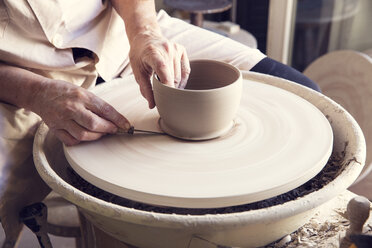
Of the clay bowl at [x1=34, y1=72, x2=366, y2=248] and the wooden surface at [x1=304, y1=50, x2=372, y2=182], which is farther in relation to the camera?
the wooden surface at [x1=304, y1=50, x2=372, y2=182]

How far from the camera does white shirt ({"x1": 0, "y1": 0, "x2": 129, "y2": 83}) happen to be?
108 centimetres

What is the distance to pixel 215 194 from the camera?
0.79 metres

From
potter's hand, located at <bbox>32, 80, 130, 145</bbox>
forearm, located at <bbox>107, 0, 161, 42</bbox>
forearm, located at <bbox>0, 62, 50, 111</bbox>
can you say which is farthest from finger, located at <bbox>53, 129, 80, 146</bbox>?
forearm, located at <bbox>107, 0, 161, 42</bbox>

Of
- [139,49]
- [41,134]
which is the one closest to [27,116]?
[41,134]

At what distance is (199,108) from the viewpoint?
882 mm

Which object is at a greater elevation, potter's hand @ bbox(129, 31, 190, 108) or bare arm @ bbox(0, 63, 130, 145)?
potter's hand @ bbox(129, 31, 190, 108)

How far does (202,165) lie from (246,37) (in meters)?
1.61

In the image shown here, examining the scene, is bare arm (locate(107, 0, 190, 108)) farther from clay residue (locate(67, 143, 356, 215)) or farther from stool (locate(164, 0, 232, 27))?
stool (locate(164, 0, 232, 27))

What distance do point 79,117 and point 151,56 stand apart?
210mm

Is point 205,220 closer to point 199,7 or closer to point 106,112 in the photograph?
point 106,112

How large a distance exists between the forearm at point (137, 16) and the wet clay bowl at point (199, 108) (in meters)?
0.32

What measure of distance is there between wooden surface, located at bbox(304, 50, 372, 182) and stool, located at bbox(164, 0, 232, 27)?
79 centimetres

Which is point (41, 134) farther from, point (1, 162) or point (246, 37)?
point (246, 37)

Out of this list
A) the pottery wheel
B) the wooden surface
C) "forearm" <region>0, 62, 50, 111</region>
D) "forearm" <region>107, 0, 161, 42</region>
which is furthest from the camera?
the wooden surface
